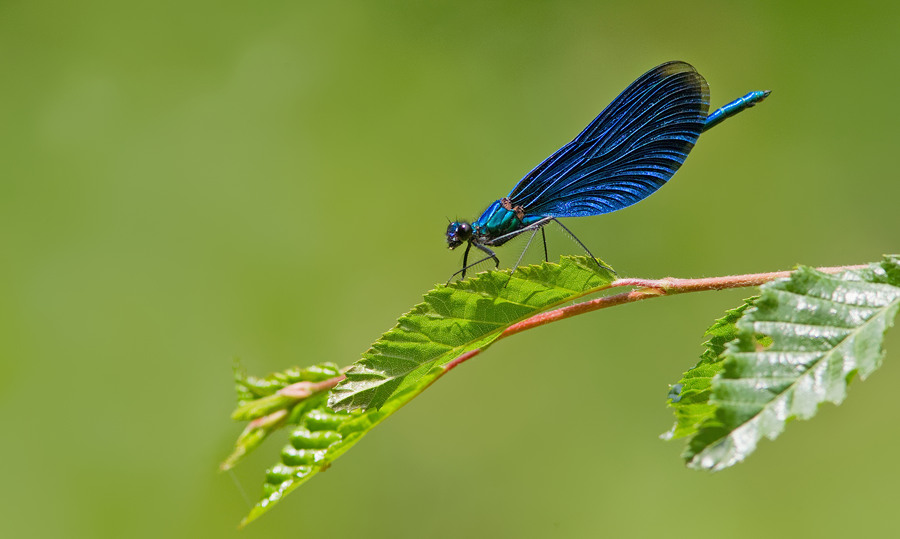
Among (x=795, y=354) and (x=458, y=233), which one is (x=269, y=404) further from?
(x=795, y=354)

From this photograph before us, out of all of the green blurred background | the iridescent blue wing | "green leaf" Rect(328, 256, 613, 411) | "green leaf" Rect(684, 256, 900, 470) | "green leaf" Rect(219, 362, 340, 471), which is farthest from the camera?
the green blurred background

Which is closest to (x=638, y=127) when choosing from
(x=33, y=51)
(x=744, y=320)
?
(x=744, y=320)

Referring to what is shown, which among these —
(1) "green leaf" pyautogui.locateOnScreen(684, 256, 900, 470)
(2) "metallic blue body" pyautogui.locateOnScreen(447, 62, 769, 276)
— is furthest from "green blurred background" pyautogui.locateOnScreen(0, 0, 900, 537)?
(1) "green leaf" pyautogui.locateOnScreen(684, 256, 900, 470)

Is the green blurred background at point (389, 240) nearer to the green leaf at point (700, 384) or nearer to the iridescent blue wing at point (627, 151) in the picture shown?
the iridescent blue wing at point (627, 151)

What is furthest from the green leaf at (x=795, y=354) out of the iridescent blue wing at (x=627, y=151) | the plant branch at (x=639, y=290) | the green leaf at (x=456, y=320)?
the iridescent blue wing at (x=627, y=151)

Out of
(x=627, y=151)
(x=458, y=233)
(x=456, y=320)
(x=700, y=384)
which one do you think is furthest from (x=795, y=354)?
(x=458, y=233)

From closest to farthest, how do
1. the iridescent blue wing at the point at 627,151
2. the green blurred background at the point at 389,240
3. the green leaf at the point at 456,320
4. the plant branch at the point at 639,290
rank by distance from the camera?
the plant branch at the point at 639,290 → the green leaf at the point at 456,320 → the iridescent blue wing at the point at 627,151 → the green blurred background at the point at 389,240

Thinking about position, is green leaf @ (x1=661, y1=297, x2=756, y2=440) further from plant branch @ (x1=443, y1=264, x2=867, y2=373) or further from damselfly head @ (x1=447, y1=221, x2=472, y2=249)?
damselfly head @ (x1=447, y1=221, x2=472, y2=249)
